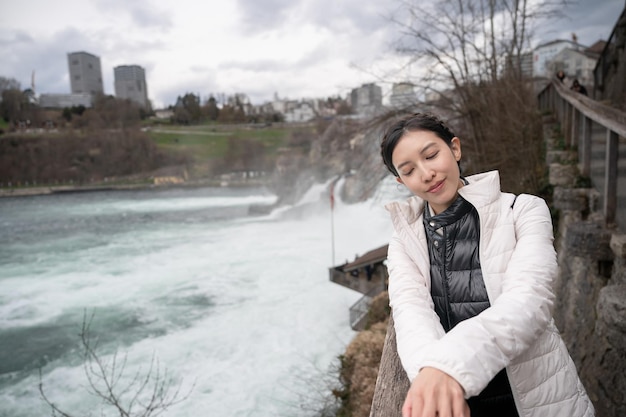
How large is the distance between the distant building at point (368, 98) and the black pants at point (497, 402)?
8.17 meters

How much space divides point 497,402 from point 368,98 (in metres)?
9.18

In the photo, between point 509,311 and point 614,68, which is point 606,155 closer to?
point 509,311

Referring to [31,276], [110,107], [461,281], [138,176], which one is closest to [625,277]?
[461,281]

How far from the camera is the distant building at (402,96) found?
351 inches

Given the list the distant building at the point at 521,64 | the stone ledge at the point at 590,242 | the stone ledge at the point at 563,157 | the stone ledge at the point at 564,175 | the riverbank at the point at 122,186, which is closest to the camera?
the stone ledge at the point at 590,242

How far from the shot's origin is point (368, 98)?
32.5 feet

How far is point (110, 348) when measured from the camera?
535 inches

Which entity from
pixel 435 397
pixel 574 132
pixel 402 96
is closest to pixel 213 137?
pixel 402 96

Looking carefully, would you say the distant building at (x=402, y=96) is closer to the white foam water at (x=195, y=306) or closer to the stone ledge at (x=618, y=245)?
the white foam water at (x=195, y=306)

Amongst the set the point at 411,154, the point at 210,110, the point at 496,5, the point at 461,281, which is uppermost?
the point at 210,110

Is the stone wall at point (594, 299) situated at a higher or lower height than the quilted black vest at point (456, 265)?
lower

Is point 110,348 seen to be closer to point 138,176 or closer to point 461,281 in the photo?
point 461,281

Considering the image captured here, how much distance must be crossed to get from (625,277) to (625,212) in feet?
1.79

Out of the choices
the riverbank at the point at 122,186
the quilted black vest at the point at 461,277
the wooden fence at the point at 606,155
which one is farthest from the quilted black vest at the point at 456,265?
the riverbank at the point at 122,186
